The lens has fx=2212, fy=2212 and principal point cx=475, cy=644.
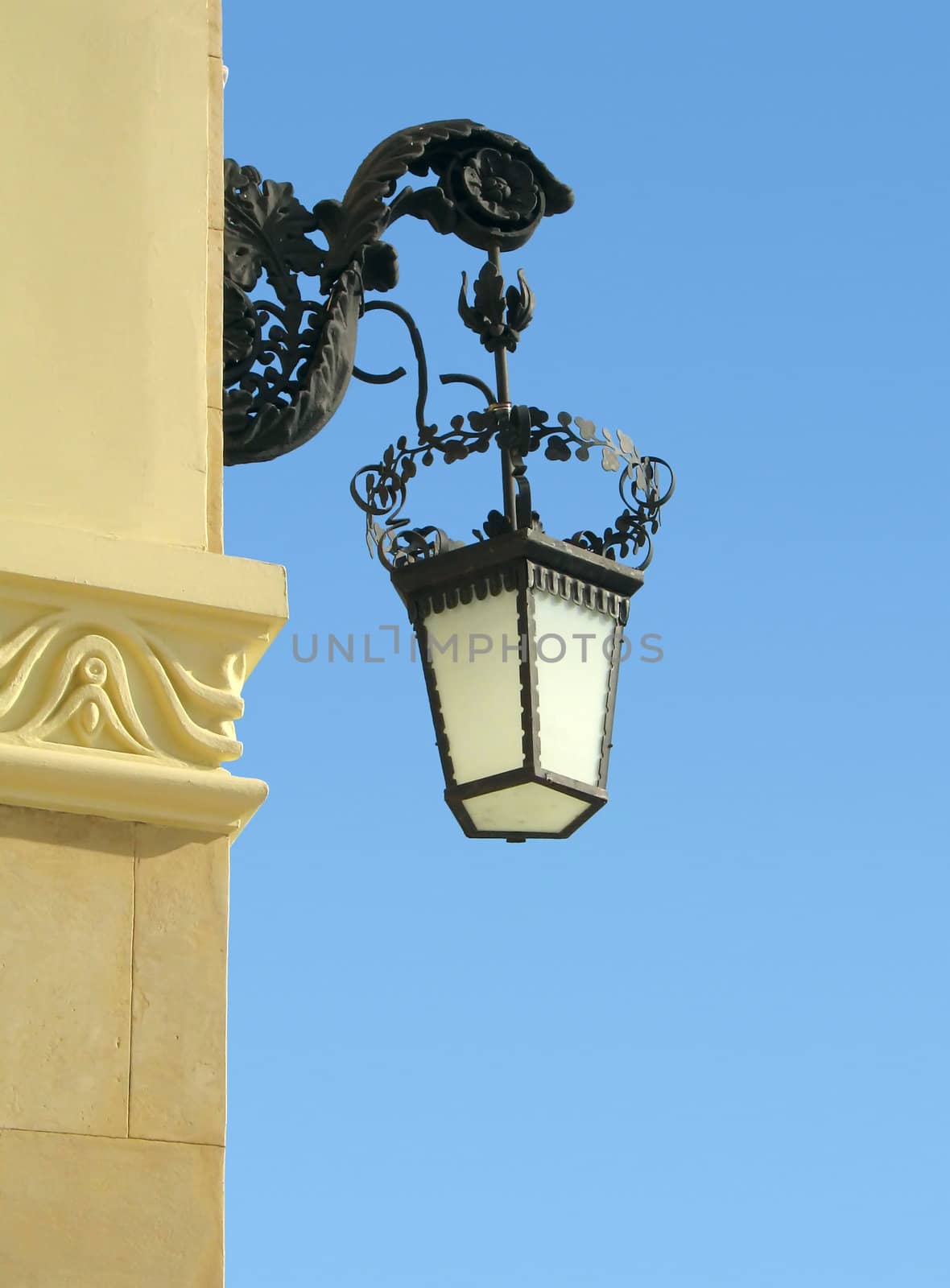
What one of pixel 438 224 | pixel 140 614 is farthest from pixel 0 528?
pixel 438 224

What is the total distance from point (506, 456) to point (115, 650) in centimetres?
113

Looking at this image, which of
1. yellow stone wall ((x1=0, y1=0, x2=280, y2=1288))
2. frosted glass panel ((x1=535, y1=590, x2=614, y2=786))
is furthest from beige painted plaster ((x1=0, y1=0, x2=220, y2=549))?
frosted glass panel ((x1=535, y1=590, x2=614, y2=786))

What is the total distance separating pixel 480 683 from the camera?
436cm

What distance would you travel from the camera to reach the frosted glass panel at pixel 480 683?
4312 millimetres

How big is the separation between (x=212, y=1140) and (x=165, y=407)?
134 centimetres

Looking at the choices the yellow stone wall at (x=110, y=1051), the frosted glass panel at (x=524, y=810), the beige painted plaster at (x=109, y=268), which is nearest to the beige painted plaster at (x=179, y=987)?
the yellow stone wall at (x=110, y=1051)

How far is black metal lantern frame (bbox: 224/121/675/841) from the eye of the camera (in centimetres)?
434

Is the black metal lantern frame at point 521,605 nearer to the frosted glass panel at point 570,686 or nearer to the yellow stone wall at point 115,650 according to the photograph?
the frosted glass panel at point 570,686

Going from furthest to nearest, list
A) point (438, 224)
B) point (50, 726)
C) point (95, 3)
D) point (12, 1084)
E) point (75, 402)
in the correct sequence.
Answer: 1. point (438, 224)
2. point (95, 3)
3. point (75, 402)
4. point (50, 726)
5. point (12, 1084)

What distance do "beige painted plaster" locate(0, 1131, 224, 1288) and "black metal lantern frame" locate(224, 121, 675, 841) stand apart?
1129 millimetres

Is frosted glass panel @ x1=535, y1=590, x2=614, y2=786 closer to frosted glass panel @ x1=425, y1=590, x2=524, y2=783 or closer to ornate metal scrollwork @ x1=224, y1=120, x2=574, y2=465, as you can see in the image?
frosted glass panel @ x1=425, y1=590, x2=524, y2=783

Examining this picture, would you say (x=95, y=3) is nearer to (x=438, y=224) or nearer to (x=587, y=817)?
A: (x=438, y=224)

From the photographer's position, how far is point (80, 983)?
3.53 m

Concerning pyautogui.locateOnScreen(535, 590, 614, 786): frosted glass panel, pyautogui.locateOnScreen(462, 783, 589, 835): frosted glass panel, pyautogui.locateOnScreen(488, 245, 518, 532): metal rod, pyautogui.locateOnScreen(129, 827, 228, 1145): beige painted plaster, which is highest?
pyautogui.locateOnScreen(488, 245, 518, 532): metal rod
